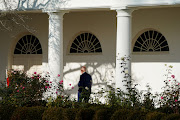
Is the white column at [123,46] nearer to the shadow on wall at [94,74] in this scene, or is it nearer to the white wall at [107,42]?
the white wall at [107,42]

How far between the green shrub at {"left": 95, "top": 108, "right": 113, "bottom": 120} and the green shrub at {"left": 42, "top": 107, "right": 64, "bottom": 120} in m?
1.00

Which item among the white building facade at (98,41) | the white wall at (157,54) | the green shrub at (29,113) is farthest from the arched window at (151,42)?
the green shrub at (29,113)

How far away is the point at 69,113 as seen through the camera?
35.0 ft

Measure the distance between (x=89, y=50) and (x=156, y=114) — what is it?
8.33 meters

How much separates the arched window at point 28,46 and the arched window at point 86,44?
152cm

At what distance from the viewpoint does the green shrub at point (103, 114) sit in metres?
10.3

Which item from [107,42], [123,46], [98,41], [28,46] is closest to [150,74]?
[107,42]

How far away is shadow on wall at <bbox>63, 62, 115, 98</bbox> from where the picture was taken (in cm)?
1698

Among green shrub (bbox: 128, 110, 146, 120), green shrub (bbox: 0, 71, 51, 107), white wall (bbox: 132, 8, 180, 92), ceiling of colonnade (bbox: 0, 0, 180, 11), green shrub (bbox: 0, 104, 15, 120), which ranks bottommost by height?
green shrub (bbox: 0, 104, 15, 120)

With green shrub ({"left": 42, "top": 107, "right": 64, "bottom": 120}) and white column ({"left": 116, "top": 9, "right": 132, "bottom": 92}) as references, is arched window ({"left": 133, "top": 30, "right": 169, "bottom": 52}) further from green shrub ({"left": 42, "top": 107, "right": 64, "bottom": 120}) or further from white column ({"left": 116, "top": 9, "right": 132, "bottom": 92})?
green shrub ({"left": 42, "top": 107, "right": 64, "bottom": 120})

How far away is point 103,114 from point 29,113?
2045 mm

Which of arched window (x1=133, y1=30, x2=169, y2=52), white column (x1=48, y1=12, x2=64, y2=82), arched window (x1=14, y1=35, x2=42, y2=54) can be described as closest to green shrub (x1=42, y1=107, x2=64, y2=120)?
white column (x1=48, y1=12, x2=64, y2=82)

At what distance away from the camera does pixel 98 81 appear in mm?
17141

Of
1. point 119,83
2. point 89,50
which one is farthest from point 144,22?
point 119,83
